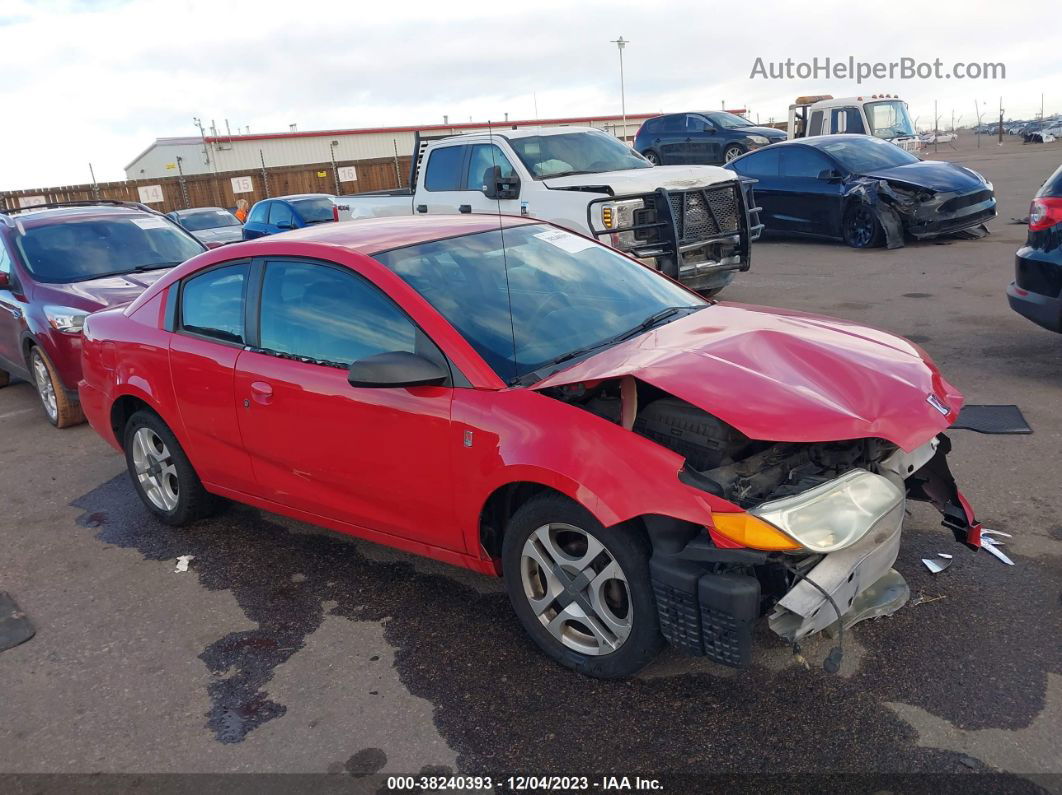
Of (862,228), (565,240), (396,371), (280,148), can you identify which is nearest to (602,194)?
(565,240)

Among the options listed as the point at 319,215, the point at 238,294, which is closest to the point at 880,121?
the point at 319,215

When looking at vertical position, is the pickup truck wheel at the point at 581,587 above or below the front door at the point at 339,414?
below

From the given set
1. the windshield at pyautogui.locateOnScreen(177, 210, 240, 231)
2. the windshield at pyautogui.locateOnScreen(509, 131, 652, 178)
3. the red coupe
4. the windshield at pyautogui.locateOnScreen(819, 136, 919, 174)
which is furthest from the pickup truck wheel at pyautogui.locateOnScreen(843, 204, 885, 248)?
the windshield at pyautogui.locateOnScreen(177, 210, 240, 231)

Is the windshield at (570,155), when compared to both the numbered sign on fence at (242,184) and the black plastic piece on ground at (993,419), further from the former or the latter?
the numbered sign on fence at (242,184)

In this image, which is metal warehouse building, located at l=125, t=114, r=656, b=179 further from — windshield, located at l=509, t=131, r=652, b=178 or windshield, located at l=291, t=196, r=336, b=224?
windshield, located at l=509, t=131, r=652, b=178

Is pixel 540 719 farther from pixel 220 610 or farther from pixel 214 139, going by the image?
pixel 214 139

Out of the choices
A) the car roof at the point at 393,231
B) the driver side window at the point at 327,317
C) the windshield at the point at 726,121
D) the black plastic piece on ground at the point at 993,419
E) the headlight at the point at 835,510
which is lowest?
the black plastic piece on ground at the point at 993,419

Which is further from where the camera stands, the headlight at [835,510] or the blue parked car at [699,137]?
the blue parked car at [699,137]

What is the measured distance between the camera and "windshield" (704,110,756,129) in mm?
23297

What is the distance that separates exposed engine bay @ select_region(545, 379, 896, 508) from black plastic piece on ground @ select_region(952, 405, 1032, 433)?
2601mm

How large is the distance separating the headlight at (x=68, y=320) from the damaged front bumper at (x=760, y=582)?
235 inches

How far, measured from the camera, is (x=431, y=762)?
295 cm

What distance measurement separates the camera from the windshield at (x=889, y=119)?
68.5 feet

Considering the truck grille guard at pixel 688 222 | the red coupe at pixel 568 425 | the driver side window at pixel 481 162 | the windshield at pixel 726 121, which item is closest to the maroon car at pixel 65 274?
the red coupe at pixel 568 425
